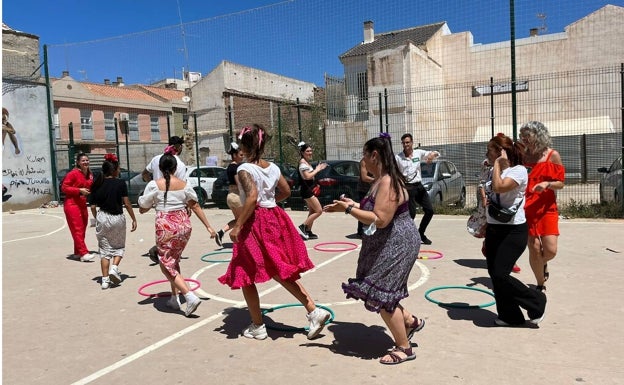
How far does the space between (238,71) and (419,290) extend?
124 ft

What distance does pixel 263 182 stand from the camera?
14.7 ft

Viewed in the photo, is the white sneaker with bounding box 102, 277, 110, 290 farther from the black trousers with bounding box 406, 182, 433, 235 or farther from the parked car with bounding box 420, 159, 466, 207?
the parked car with bounding box 420, 159, 466, 207

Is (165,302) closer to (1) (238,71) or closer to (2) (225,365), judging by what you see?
(2) (225,365)

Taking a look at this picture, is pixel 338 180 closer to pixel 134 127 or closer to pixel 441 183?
pixel 441 183

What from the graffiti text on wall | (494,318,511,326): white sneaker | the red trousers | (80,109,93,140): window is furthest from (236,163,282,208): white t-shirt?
(80,109,93,140): window

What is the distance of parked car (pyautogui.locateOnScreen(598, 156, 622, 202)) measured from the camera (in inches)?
443

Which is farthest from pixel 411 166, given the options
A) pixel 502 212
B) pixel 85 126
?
pixel 85 126

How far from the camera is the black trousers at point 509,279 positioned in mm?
4477

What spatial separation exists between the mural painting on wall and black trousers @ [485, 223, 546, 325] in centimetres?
1870

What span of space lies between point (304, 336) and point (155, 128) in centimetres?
3931

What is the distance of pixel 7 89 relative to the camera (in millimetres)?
18859

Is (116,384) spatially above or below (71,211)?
below

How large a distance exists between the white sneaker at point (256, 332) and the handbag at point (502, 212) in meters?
2.37

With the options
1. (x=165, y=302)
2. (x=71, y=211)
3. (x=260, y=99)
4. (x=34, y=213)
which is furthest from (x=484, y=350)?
(x=260, y=99)
